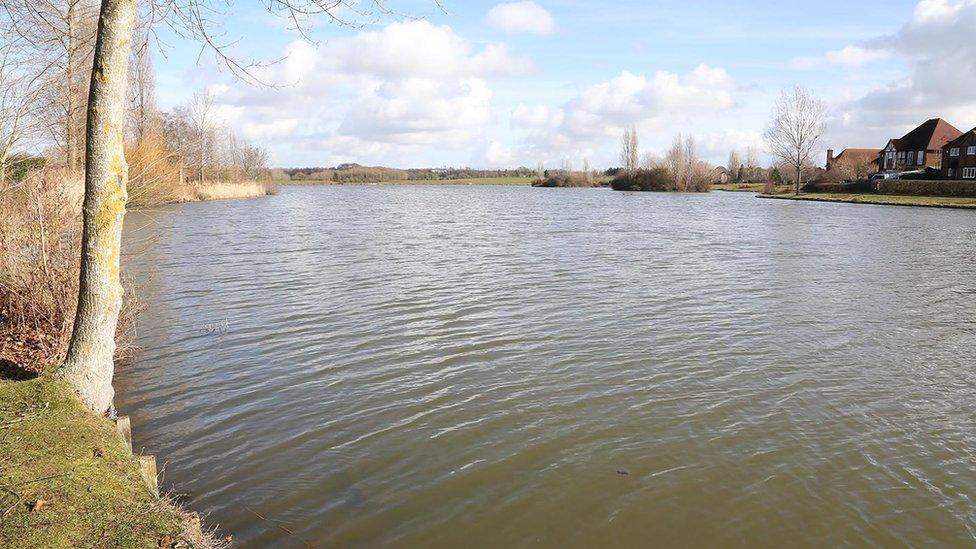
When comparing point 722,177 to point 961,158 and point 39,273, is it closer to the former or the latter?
point 961,158

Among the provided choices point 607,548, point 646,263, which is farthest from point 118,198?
point 646,263

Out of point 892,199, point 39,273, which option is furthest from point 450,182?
point 39,273

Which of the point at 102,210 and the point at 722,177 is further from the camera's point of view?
the point at 722,177

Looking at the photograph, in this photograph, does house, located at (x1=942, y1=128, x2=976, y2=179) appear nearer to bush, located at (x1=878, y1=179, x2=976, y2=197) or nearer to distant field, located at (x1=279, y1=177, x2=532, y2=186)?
bush, located at (x1=878, y1=179, x2=976, y2=197)

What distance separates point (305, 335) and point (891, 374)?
8.74 meters

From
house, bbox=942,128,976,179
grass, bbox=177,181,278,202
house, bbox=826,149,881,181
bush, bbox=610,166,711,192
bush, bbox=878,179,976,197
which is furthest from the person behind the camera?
bush, bbox=610,166,711,192

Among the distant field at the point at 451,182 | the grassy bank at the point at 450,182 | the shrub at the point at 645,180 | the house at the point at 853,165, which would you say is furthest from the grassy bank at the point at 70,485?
the distant field at the point at 451,182

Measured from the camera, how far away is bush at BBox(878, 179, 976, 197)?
52594 millimetres

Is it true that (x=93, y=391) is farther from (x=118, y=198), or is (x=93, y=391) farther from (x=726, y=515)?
(x=726, y=515)

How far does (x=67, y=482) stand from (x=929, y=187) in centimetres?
6685

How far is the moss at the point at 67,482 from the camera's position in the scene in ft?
12.2

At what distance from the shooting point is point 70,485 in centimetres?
414

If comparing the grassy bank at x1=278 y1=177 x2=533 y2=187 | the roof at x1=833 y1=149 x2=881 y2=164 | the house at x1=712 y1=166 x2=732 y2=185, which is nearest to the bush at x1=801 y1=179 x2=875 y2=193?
the roof at x1=833 y1=149 x2=881 y2=164

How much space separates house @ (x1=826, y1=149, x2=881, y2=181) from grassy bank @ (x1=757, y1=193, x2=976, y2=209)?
9.99m
